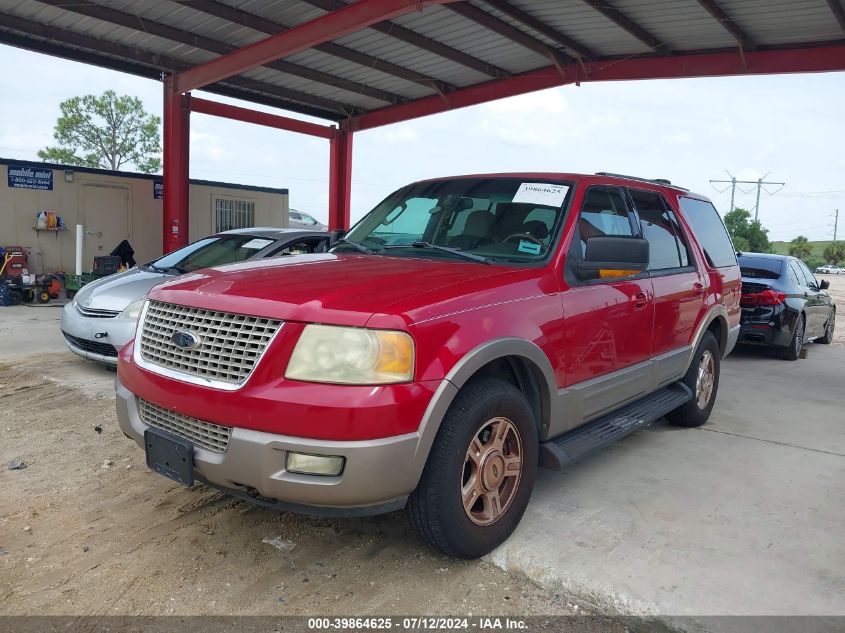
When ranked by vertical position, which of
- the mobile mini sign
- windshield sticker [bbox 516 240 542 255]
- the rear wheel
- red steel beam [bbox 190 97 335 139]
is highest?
red steel beam [bbox 190 97 335 139]

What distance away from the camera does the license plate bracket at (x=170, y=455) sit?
275cm

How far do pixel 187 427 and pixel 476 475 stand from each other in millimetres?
1255

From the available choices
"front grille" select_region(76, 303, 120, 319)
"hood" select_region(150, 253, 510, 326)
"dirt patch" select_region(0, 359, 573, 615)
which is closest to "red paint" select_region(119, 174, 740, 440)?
"hood" select_region(150, 253, 510, 326)

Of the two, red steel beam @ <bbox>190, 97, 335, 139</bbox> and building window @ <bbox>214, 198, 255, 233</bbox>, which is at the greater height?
red steel beam @ <bbox>190, 97, 335, 139</bbox>

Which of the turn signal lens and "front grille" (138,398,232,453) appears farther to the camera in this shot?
"front grille" (138,398,232,453)

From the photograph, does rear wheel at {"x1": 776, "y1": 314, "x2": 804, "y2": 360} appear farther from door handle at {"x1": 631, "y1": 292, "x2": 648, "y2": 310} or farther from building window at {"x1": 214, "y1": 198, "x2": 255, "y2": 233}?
building window at {"x1": 214, "y1": 198, "x2": 255, "y2": 233}

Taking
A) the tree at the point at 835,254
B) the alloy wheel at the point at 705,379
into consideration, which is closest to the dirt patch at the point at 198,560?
the alloy wheel at the point at 705,379

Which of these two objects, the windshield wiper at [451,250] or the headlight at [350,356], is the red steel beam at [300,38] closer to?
the windshield wiper at [451,250]

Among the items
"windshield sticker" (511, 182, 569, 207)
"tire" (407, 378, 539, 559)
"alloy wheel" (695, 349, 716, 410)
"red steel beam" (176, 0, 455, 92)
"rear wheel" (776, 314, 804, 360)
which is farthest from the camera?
"red steel beam" (176, 0, 455, 92)

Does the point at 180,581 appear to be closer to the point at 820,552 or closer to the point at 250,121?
the point at 820,552

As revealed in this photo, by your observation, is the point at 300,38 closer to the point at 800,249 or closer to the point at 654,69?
the point at 654,69

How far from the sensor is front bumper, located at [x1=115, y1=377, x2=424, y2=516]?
8.21 feet

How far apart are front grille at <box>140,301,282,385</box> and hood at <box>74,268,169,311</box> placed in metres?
3.55

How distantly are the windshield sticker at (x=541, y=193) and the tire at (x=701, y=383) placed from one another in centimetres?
199
